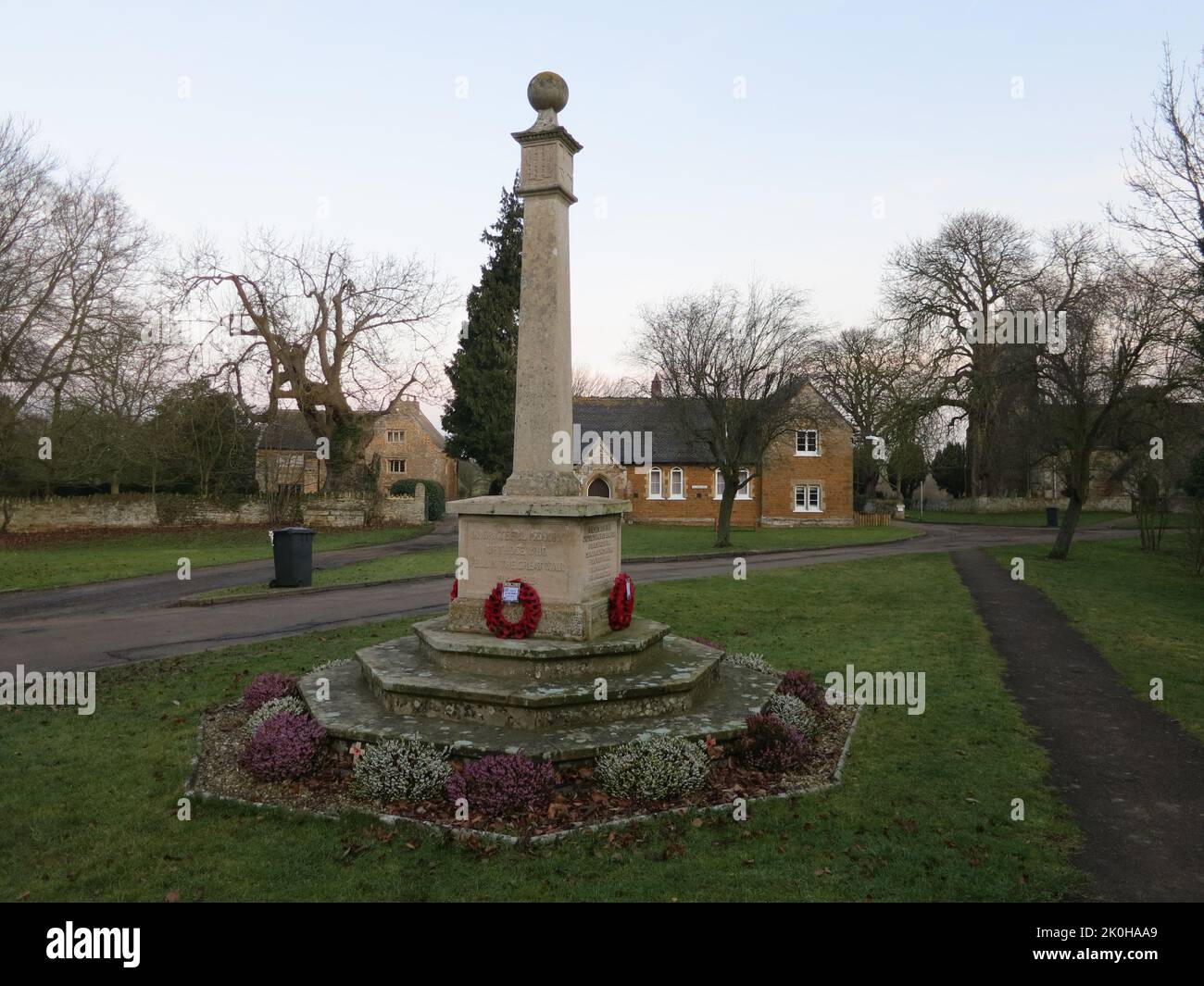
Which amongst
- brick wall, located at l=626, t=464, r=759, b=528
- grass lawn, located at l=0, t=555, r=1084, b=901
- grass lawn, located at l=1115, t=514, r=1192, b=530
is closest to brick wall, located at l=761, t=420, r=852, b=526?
brick wall, located at l=626, t=464, r=759, b=528

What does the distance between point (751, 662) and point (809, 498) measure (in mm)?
35645

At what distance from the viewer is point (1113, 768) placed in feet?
24.2

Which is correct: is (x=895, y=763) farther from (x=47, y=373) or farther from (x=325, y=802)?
(x=47, y=373)

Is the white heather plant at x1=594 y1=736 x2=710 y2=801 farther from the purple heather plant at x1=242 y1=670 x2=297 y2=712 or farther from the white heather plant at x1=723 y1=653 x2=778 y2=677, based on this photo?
the purple heather plant at x1=242 y1=670 x2=297 y2=712

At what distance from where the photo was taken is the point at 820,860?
5.37 m

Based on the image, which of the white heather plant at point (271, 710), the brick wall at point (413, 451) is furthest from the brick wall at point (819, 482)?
the white heather plant at point (271, 710)

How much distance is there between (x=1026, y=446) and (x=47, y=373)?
3576 cm

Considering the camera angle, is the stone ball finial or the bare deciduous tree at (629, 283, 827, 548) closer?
the stone ball finial

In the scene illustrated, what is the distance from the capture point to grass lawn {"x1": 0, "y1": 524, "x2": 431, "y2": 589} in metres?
21.1

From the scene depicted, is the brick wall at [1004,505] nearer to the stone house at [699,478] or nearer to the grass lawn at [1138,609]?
the stone house at [699,478]

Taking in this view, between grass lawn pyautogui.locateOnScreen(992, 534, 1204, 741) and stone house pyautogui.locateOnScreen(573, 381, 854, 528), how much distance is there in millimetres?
15148

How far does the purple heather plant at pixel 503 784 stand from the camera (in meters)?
5.92

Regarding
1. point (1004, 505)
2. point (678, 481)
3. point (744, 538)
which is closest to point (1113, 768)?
point (744, 538)
